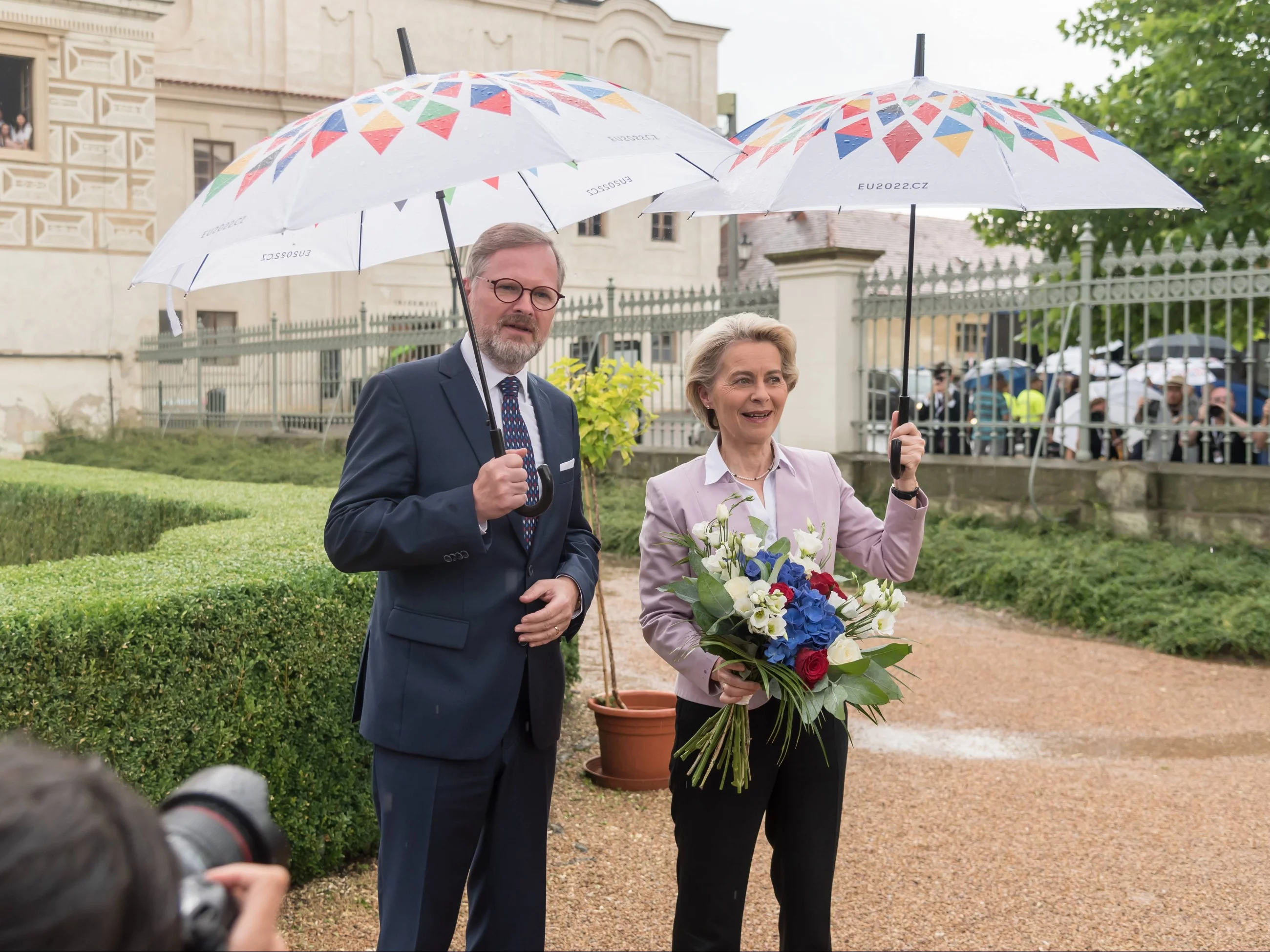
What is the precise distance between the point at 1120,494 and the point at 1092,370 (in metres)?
1.70

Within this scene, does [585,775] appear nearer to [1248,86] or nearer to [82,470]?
[82,470]

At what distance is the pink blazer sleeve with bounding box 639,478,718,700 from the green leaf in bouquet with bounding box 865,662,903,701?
0.41m

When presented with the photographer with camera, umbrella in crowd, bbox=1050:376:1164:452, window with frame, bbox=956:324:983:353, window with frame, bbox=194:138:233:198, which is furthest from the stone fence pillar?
window with frame, bbox=194:138:233:198

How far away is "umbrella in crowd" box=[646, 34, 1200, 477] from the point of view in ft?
11.0

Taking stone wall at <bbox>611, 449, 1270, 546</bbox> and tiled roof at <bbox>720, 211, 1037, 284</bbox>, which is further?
tiled roof at <bbox>720, 211, 1037, 284</bbox>

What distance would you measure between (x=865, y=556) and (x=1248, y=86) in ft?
Answer: 44.4

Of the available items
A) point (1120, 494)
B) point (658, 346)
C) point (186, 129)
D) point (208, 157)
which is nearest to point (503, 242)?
point (1120, 494)

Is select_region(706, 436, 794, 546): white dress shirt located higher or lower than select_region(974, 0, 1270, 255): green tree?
lower

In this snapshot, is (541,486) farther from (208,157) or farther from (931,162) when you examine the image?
(208,157)

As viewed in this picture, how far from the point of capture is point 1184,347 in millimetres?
9320

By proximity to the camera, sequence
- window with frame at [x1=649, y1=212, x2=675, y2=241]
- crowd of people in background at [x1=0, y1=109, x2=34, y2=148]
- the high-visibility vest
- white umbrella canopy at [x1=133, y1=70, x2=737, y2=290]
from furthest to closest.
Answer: window with frame at [x1=649, y1=212, x2=675, y2=241] → crowd of people in background at [x1=0, y1=109, x2=34, y2=148] → the high-visibility vest → white umbrella canopy at [x1=133, y1=70, x2=737, y2=290]

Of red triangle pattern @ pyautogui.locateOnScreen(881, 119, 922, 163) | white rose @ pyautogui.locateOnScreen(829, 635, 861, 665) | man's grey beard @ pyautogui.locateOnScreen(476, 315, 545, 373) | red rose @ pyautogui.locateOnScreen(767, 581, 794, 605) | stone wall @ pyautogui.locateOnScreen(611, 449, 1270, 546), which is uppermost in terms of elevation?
red triangle pattern @ pyautogui.locateOnScreen(881, 119, 922, 163)

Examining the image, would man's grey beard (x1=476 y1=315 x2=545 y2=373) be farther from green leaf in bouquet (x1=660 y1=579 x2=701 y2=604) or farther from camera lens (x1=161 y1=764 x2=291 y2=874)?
camera lens (x1=161 y1=764 x2=291 y2=874)

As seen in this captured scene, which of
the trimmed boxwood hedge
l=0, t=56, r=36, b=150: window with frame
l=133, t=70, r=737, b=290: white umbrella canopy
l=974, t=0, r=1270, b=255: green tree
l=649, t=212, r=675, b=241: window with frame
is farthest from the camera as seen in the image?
l=649, t=212, r=675, b=241: window with frame
